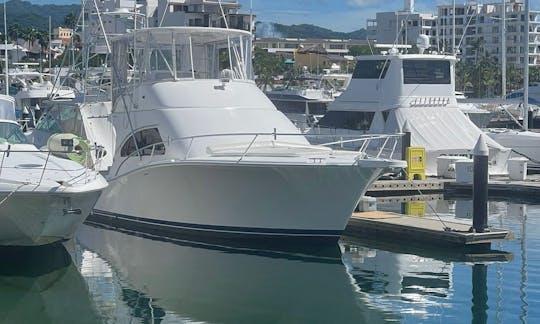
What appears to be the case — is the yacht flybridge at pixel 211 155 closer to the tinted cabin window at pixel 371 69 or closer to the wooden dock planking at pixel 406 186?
the wooden dock planking at pixel 406 186

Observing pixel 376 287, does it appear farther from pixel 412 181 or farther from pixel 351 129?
pixel 351 129

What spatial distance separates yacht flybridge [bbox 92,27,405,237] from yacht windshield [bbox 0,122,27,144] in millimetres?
2384

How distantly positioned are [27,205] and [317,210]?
5.46m

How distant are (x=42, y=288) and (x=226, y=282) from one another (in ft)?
9.76

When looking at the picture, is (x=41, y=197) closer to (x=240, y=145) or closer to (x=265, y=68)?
(x=240, y=145)

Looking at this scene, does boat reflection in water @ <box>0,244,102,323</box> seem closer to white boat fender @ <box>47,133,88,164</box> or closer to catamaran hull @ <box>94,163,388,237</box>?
white boat fender @ <box>47,133,88,164</box>

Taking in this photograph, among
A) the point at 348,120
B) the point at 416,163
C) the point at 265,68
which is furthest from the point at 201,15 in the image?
the point at 416,163

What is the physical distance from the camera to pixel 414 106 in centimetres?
2836

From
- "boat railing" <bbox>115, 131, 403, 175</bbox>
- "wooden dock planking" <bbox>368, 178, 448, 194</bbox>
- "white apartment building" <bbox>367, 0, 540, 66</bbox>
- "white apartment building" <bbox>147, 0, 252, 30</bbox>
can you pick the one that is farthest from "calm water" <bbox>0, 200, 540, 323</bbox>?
"white apartment building" <bbox>367, 0, 540, 66</bbox>

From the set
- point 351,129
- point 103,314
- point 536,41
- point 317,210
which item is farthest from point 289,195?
point 536,41

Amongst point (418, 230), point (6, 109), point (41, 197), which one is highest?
point (6, 109)

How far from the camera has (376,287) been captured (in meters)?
14.5

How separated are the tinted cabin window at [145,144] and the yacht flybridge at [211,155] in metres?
0.03

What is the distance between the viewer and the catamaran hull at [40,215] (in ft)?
45.2
